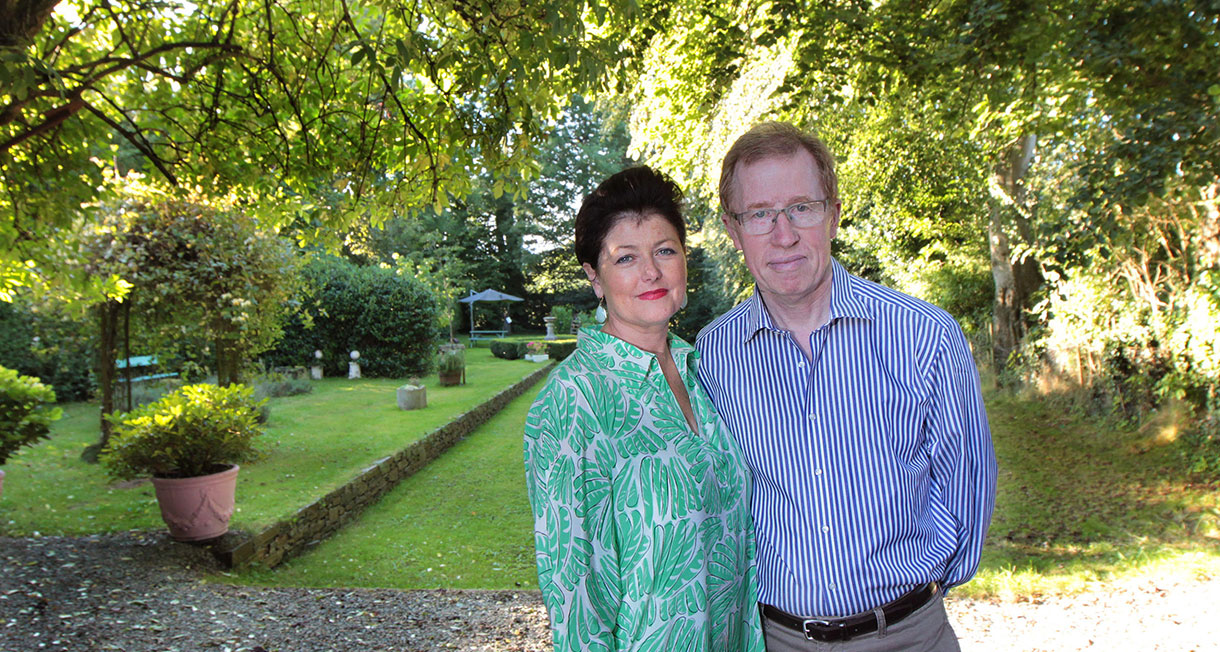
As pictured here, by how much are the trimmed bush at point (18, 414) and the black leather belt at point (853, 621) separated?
6526mm

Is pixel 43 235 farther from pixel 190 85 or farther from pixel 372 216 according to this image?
pixel 372 216

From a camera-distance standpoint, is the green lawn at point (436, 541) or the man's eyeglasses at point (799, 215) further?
the green lawn at point (436, 541)

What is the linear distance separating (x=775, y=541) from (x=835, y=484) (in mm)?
205

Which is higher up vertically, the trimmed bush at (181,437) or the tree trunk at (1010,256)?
the tree trunk at (1010,256)

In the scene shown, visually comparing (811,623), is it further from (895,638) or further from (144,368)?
(144,368)

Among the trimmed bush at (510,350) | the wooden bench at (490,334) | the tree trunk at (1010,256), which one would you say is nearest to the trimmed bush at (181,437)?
the tree trunk at (1010,256)

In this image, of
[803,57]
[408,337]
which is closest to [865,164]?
[803,57]

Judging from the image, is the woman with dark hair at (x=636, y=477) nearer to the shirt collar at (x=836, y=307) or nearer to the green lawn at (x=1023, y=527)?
the shirt collar at (x=836, y=307)

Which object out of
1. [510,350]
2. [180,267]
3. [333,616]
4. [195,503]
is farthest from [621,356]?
[510,350]

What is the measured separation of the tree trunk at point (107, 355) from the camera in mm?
9586

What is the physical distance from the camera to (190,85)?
18.0ft

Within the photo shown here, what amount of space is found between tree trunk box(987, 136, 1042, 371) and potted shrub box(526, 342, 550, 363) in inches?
613

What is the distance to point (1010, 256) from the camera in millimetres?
11734

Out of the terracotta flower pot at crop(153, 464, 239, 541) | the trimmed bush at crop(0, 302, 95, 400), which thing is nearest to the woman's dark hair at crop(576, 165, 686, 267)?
the terracotta flower pot at crop(153, 464, 239, 541)
